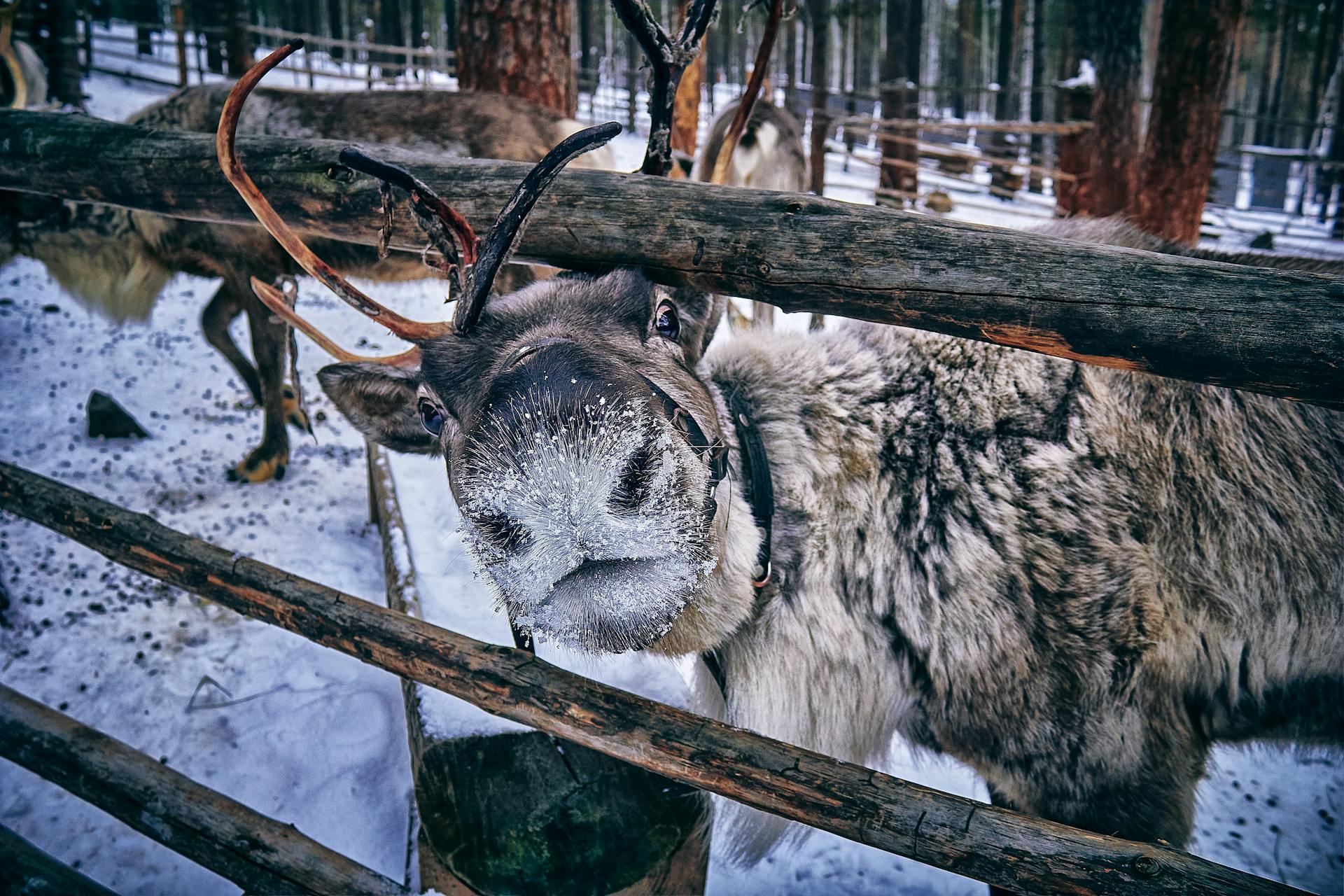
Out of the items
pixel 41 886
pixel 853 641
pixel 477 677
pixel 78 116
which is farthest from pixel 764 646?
pixel 78 116

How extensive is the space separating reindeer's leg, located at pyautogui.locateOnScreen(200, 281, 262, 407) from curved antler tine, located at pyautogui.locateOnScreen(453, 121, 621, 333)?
401 cm

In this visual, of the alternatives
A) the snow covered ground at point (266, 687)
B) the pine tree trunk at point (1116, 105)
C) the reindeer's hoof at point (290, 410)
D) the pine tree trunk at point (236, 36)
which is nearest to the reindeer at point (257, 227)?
the reindeer's hoof at point (290, 410)

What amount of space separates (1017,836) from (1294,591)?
39.2 inches

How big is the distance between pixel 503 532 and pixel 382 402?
81cm

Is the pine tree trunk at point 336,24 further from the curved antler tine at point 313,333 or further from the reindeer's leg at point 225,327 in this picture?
the curved antler tine at point 313,333

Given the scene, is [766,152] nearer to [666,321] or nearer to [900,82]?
[666,321]

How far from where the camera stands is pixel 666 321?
1796 millimetres

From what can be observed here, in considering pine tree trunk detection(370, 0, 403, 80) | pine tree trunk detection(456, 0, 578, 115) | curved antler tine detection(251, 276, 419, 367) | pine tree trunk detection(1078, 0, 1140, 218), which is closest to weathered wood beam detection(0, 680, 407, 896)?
curved antler tine detection(251, 276, 419, 367)

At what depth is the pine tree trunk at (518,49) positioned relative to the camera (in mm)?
4555

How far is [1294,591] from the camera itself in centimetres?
179

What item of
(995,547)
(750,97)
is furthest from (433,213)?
(995,547)

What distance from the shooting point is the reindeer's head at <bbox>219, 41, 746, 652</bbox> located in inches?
52.6

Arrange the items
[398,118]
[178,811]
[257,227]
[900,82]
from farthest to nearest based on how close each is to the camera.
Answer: [900,82], [398,118], [257,227], [178,811]

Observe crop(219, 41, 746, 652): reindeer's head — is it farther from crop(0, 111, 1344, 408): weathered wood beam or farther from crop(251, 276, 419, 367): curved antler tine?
crop(0, 111, 1344, 408): weathered wood beam
